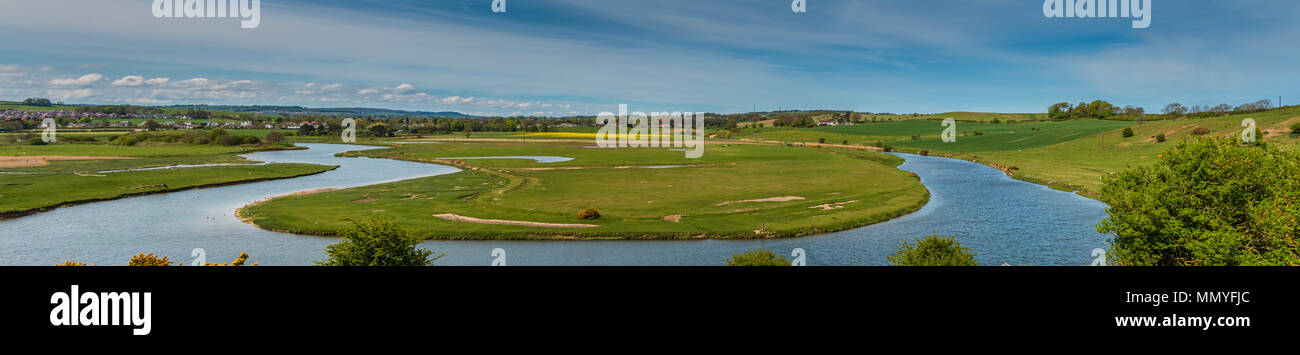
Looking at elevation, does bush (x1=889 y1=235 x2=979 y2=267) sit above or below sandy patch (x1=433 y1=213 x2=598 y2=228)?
above

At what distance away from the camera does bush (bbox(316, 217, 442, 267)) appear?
27.3 meters

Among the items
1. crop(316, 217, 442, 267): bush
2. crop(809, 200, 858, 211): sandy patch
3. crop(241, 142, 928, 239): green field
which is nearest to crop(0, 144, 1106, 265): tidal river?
crop(241, 142, 928, 239): green field

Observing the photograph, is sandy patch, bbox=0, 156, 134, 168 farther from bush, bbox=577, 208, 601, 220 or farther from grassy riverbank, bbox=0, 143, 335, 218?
bush, bbox=577, 208, 601, 220

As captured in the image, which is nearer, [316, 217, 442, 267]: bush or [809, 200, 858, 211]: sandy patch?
[316, 217, 442, 267]: bush

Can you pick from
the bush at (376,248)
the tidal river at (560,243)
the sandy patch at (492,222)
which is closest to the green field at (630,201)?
the sandy patch at (492,222)

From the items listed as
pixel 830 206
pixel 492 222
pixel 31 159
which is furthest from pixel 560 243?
pixel 31 159

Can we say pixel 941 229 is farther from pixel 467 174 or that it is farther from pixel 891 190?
pixel 467 174

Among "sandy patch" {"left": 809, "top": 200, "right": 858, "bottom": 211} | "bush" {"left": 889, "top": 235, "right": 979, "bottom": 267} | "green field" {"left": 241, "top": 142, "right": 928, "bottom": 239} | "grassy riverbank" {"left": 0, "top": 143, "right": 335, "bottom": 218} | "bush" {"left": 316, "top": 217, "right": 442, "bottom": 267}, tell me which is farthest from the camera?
"grassy riverbank" {"left": 0, "top": 143, "right": 335, "bottom": 218}

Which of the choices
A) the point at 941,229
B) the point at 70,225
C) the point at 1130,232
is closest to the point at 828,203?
the point at 941,229

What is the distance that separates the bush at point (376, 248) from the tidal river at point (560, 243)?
455 inches

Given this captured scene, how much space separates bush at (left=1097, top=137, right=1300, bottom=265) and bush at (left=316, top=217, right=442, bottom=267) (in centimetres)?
3255

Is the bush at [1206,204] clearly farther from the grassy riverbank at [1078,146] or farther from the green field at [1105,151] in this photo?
the green field at [1105,151]

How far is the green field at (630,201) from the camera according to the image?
1993 inches
